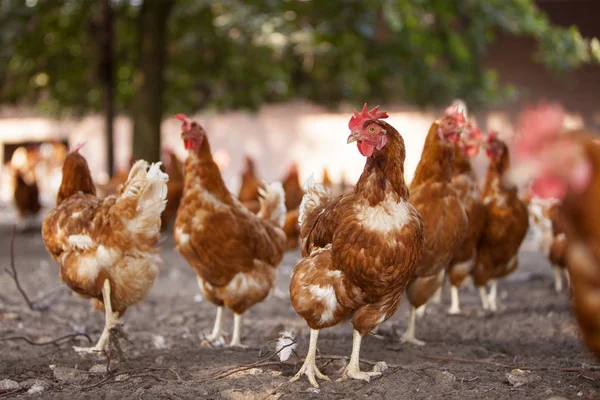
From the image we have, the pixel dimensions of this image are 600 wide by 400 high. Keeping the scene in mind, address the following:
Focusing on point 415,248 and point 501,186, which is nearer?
point 415,248

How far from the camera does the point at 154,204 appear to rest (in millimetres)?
4164

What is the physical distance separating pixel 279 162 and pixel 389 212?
12.1 meters

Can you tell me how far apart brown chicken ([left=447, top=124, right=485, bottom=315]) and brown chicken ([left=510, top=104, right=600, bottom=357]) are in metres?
2.56

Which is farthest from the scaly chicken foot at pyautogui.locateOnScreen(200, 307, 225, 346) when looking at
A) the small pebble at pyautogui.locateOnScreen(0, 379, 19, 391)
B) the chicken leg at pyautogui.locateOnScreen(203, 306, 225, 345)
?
the small pebble at pyautogui.locateOnScreen(0, 379, 19, 391)

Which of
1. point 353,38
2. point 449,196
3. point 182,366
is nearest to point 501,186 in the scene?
point 449,196

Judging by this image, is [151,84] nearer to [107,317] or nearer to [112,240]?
[112,240]

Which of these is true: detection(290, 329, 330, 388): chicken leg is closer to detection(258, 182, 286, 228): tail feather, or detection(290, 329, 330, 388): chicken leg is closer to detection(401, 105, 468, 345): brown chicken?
detection(401, 105, 468, 345): brown chicken

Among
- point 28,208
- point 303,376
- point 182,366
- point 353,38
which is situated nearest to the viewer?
point 303,376

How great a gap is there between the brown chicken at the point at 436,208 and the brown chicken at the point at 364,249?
2.94 feet

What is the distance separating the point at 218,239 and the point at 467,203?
2.10 meters

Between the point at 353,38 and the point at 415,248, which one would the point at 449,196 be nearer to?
the point at 415,248

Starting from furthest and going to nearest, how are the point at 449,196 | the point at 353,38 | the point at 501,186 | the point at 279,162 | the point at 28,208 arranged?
1. the point at 279,162
2. the point at 28,208
3. the point at 353,38
4. the point at 501,186
5. the point at 449,196

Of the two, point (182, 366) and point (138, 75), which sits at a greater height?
point (138, 75)

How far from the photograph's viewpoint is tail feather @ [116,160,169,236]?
13.4ft
